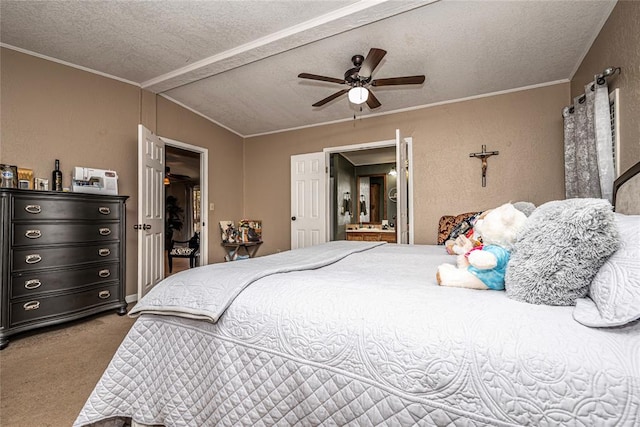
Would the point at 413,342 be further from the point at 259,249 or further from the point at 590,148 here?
the point at 259,249

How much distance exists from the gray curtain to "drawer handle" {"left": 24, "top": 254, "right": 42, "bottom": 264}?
4539 mm

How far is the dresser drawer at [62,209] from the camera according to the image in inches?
95.8

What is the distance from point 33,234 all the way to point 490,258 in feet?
10.9

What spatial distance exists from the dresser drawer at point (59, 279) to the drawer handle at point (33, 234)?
290mm

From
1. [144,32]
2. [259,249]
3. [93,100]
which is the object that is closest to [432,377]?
[144,32]

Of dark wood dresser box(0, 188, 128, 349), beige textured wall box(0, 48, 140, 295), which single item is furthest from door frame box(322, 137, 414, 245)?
dark wood dresser box(0, 188, 128, 349)

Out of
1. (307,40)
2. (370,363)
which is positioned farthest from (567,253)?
(307,40)

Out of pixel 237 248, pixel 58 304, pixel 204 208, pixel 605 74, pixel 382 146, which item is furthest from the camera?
pixel 237 248

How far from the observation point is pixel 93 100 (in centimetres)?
340

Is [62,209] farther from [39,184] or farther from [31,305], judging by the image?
[31,305]

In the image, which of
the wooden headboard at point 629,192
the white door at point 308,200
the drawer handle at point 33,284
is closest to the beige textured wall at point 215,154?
the white door at point 308,200

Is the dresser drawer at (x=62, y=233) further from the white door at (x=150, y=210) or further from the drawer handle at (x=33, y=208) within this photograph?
the white door at (x=150, y=210)

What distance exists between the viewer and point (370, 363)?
84 centimetres

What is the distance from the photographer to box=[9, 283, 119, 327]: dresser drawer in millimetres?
2389
